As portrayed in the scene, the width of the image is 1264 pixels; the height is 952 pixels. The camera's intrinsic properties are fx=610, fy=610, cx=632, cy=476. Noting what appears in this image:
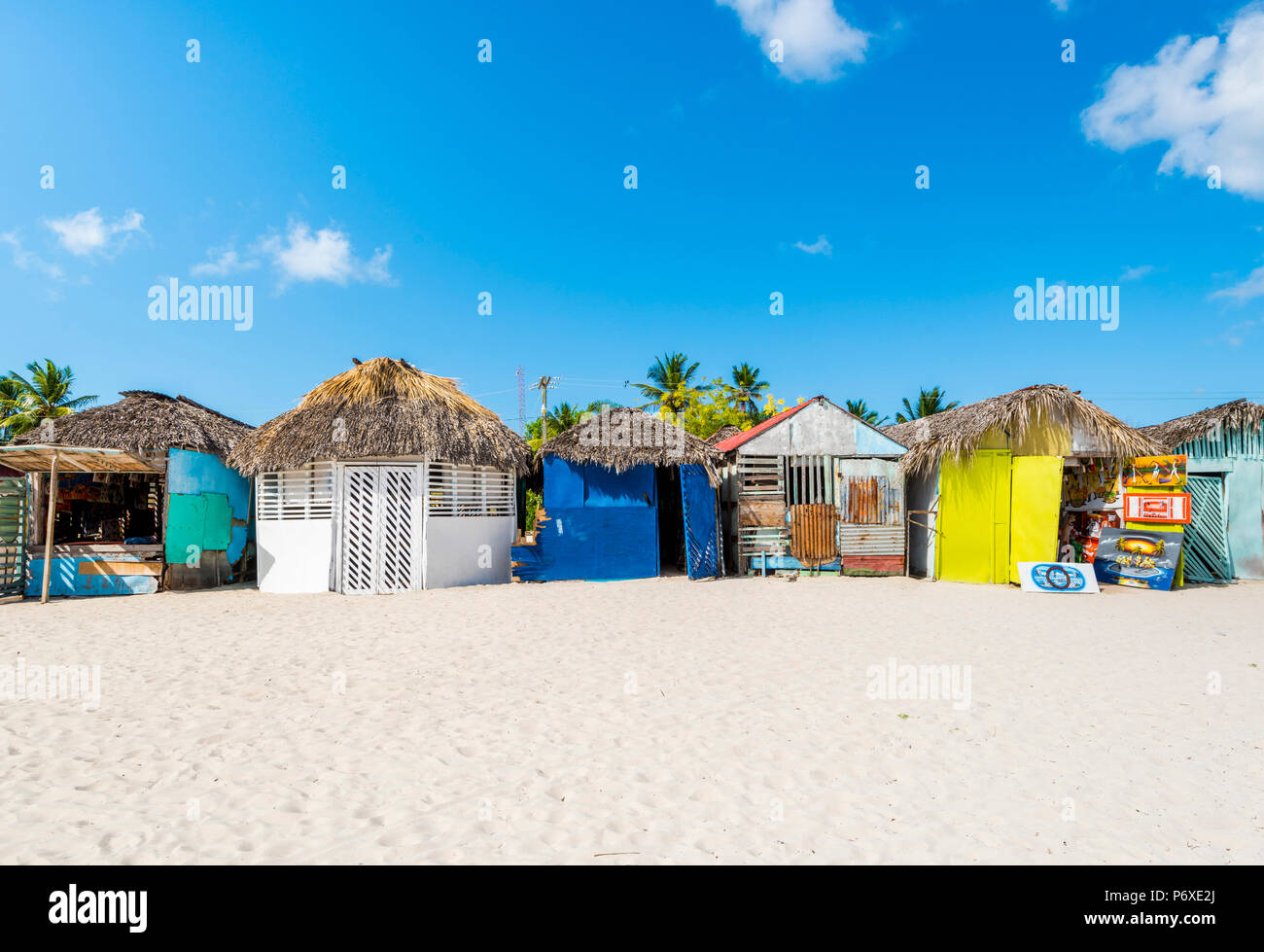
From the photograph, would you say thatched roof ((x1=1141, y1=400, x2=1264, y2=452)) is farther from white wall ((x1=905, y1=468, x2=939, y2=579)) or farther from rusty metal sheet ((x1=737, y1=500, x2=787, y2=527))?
rusty metal sheet ((x1=737, y1=500, x2=787, y2=527))

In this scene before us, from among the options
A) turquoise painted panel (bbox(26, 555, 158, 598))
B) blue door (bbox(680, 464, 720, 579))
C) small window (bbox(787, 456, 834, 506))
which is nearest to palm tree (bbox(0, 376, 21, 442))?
turquoise painted panel (bbox(26, 555, 158, 598))

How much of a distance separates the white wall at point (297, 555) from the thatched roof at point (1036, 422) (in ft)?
40.9

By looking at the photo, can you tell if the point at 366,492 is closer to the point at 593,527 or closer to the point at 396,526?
the point at 396,526

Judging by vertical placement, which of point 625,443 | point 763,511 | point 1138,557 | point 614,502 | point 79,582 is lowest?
point 79,582

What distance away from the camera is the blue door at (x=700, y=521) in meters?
13.3

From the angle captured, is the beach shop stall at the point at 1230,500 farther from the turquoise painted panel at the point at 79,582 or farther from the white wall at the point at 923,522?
the turquoise painted panel at the point at 79,582

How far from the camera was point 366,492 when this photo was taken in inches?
460

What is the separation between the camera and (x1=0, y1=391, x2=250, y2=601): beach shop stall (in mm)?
11203

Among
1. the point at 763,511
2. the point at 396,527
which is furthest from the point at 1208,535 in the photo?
the point at 396,527

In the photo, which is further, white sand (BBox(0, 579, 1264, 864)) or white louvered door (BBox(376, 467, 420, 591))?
white louvered door (BBox(376, 467, 420, 591))

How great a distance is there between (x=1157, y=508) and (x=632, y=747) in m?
12.9

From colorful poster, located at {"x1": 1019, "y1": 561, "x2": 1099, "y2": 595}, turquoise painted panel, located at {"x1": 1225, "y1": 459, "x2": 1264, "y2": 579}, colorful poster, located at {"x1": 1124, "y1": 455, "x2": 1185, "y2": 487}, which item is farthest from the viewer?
turquoise painted panel, located at {"x1": 1225, "y1": 459, "x2": 1264, "y2": 579}

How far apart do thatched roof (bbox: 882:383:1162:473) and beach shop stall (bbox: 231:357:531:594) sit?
9.53 metres
